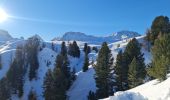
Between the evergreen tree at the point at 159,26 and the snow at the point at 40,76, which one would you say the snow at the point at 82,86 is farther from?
the evergreen tree at the point at 159,26

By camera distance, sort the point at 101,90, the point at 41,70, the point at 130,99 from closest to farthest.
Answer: the point at 130,99
the point at 101,90
the point at 41,70

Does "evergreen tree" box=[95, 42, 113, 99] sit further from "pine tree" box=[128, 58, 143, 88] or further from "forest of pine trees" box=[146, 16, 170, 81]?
"forest of pine trees" box=[146, 16, 170, 81]

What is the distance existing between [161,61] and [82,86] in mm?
52738

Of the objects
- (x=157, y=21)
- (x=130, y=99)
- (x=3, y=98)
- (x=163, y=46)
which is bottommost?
(x=3, y=98)

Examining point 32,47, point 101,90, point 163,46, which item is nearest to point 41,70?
point 32,47

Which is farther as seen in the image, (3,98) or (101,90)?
(3,98)

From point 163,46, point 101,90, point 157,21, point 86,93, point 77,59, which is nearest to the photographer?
point 163,46

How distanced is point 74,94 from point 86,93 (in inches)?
177

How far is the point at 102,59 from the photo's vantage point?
7669cm

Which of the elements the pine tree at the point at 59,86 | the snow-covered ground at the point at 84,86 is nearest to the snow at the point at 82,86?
the snow-covered ground at the point at 84,86

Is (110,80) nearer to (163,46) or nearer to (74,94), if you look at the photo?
(74,94)

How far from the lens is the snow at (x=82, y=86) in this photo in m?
87.2

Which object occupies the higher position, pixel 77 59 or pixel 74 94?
pixel 77 59

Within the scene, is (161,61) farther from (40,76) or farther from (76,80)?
(40,76)
